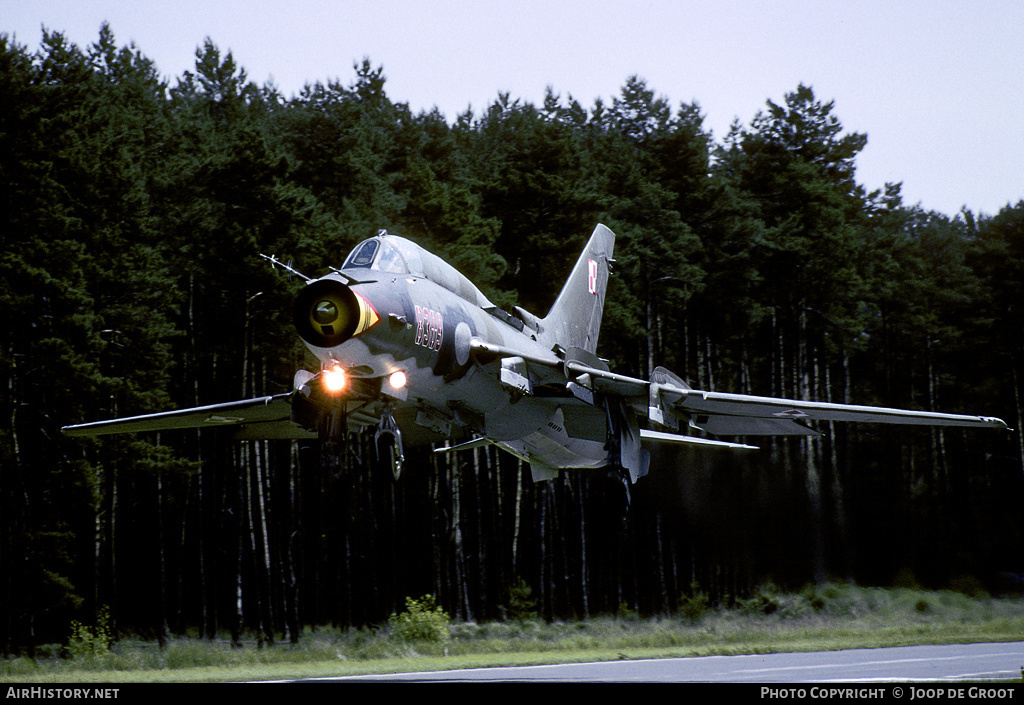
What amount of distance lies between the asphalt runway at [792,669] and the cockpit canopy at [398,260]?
278 inches

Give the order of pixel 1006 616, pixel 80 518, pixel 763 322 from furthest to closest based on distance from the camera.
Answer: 1. pixel 763 322
2. pixel 80 518
3. pixel 1006 616

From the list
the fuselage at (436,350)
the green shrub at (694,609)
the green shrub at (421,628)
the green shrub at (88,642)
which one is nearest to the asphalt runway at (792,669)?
the fuselage at (436,350)

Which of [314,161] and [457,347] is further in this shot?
[314,161]

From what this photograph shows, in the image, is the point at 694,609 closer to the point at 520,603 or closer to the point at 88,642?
the point at 520,603

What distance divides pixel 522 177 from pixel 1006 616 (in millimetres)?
19608

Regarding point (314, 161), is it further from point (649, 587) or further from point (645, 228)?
point (649, 587)

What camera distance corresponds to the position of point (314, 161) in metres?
32.2

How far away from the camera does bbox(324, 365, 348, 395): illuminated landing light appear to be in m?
11.3

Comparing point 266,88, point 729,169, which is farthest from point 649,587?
point 266,88

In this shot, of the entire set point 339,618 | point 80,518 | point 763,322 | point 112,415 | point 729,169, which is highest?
point 729,169

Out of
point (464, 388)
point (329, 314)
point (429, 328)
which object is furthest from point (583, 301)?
point (329, 314)

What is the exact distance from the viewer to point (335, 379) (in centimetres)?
1132

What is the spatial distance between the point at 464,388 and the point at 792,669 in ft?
31.7

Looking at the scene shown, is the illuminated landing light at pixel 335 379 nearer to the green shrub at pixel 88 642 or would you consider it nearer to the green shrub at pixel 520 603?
the green shrub at pixel 88 642
